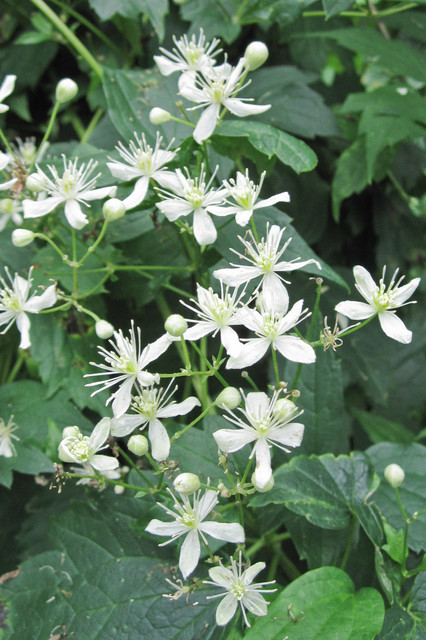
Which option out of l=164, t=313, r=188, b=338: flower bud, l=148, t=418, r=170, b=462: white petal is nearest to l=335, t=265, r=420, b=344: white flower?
l=164, t=313, r=188, b=338: flower bud

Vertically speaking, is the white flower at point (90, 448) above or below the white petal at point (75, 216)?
below

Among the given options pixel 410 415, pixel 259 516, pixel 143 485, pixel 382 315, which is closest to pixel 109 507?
pixel 143 485

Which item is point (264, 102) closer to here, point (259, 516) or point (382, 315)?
point (382, 315)

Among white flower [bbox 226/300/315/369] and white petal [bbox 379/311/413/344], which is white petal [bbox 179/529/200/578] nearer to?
white flower [bbox 226/300/315/369]

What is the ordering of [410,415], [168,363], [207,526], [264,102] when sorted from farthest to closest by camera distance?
[410,415] < [264,102] < [168,363] < [207,526]

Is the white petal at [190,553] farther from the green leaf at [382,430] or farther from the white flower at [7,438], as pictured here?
the green leaf at [382,430]

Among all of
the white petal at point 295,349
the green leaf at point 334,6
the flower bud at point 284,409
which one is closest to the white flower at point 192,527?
the flower bud at point 284,409

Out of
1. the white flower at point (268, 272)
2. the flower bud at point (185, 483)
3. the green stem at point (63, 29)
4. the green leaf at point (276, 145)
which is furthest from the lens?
the green stem at point (63, 29)
